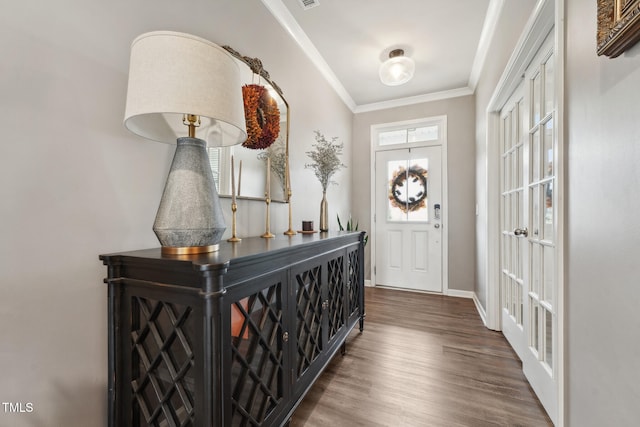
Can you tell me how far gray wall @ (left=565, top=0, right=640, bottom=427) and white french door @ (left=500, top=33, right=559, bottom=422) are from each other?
16 cm

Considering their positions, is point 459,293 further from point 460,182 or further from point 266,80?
point 266,80

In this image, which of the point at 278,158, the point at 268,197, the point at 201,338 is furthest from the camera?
the point at 278,158

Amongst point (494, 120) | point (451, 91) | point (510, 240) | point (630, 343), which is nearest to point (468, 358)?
point (510, 240)

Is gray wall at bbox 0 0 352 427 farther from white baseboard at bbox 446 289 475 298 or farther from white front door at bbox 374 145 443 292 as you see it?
white baseboard at bbox 446 289 475 298

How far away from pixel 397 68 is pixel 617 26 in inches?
82.3

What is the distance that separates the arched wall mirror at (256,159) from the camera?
5.09 feet

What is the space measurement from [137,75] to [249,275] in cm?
73

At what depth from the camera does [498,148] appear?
2486 millimetres

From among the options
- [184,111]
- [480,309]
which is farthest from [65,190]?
[480,309]

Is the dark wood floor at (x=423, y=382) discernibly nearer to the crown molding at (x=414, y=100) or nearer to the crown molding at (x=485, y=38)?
the crown molding at (x=485, y=38)

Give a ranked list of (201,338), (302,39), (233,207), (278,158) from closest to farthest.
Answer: (201,338), (233,207), (278,158), (302,39)

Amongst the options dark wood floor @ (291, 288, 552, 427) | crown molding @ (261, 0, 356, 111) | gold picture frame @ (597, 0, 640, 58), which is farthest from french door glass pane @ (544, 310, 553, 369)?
crown molding @ (261, 0, 356, 111)

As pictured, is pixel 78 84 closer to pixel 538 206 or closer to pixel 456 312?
pixel 538 206

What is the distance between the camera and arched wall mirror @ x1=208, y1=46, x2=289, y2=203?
155cm
